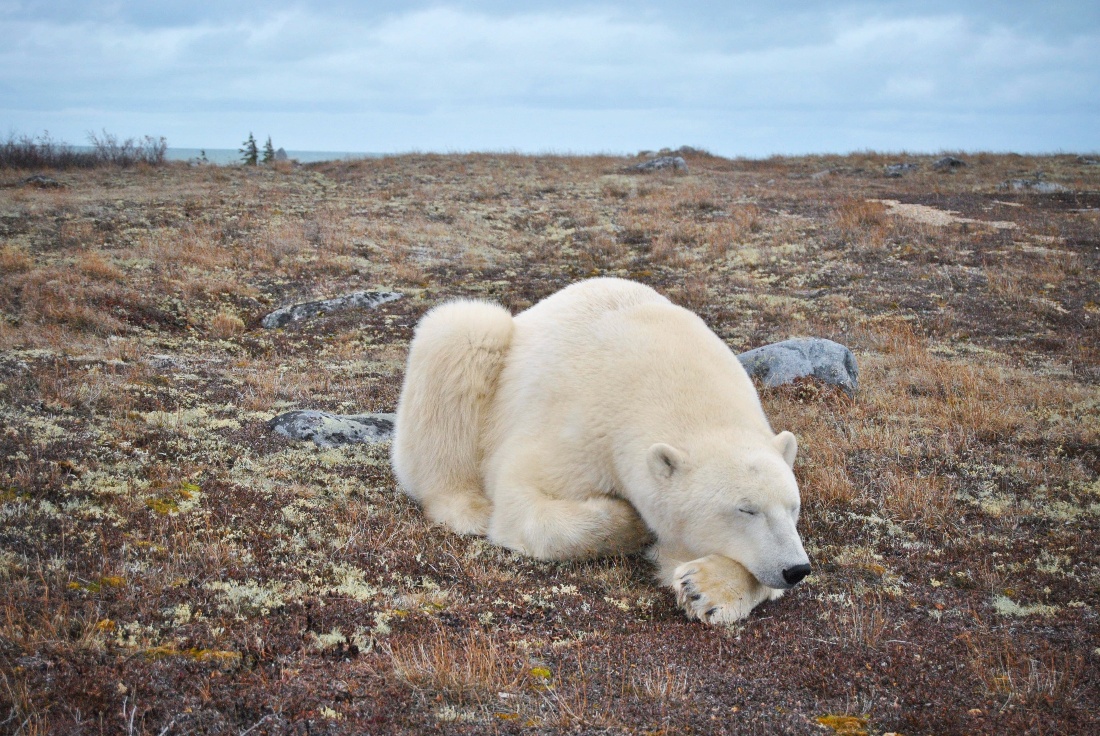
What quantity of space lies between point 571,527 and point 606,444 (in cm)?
60

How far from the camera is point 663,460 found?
16.2ft

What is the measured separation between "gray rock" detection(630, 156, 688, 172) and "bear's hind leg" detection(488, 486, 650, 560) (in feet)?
108

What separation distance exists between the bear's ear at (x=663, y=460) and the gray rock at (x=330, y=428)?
3960 millimetres

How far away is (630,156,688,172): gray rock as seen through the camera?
36.8 meters

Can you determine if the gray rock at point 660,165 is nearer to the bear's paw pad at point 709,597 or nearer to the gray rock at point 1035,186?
the gray rock at point 1035,186

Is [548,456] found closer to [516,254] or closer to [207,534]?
[207,534]

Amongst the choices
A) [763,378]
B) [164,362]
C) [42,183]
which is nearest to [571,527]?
[763,378]

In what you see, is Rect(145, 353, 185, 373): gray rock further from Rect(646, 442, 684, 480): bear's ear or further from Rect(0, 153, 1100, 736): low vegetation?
Rect(646, 442, 684, 480): bear's ear

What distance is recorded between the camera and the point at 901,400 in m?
9.78

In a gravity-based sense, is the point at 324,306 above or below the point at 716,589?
above

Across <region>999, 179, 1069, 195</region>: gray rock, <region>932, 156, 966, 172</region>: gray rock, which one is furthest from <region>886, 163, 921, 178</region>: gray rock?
<region>999, 179, 1069, 195</region>: gray rock

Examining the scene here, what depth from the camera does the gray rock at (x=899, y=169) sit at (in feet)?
116

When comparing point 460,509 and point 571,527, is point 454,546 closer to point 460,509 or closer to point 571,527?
point 460,509

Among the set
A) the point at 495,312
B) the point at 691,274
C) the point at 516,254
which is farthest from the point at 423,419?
the point at 516,254
